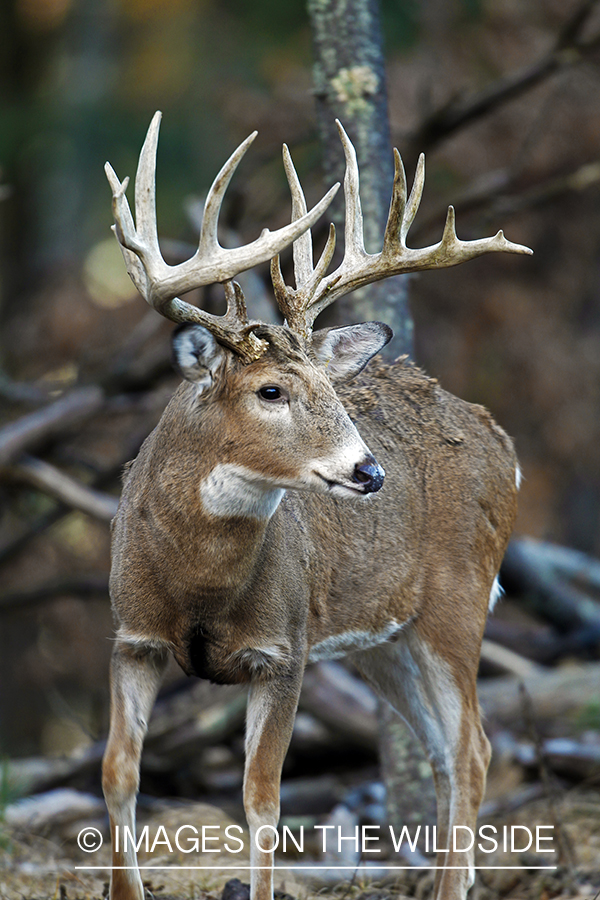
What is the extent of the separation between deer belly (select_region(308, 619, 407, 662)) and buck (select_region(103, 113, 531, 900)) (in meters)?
0.01

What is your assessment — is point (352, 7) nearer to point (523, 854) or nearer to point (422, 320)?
point (523, 854)

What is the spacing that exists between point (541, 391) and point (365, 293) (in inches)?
292

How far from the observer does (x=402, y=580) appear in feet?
16.9

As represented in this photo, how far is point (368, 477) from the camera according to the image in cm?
410

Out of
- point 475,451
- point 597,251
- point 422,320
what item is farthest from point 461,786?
point 597,251

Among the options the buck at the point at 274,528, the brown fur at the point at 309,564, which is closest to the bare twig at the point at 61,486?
the brown fur at the point at 309,564

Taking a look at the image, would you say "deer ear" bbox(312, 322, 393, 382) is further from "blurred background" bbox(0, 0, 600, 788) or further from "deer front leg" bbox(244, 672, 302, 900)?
"blurred background" bbox(0, 0, 600, 788)

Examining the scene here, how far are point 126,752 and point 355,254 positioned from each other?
2.28m

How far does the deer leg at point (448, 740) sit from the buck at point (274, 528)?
11mm

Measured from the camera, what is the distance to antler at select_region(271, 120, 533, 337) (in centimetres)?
451

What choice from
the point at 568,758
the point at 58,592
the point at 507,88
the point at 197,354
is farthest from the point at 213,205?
the point at 58,592

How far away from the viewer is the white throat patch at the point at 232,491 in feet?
13.9

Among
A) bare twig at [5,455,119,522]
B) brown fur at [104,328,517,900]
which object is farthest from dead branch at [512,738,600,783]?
bare twig at [5,455,119,522]

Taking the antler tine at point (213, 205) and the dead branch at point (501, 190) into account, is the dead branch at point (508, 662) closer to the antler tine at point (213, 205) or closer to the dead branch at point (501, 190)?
the dead branch at point (501, 190)
